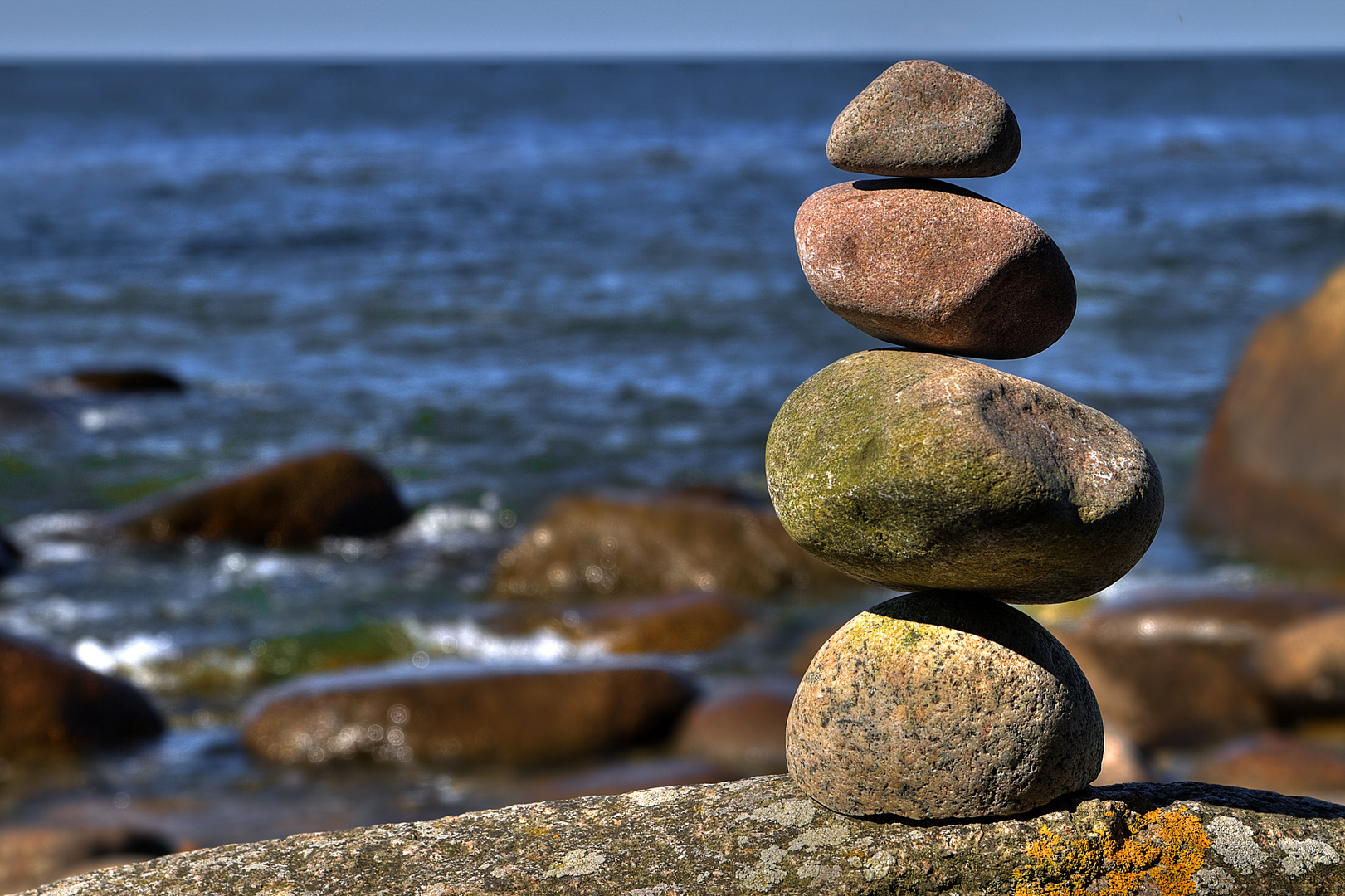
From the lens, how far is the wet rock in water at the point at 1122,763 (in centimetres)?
707

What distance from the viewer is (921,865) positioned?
3047 mm

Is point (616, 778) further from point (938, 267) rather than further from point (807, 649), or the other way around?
point (938, 267)

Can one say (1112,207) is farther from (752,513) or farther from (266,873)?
(266,873)

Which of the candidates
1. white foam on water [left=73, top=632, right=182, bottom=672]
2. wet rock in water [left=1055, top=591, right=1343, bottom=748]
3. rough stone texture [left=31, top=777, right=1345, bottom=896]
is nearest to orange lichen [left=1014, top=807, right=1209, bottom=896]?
rough stone texture [left=31, top=777, right=1345, bottom=896]

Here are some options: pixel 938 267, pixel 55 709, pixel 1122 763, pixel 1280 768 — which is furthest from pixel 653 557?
pixel 938 267

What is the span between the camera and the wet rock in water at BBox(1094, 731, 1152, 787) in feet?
23.2

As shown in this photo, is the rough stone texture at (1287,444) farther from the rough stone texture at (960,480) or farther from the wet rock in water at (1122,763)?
the rough stone texture at (960,480)

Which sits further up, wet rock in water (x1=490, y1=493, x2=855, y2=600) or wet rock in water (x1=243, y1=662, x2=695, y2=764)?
wet rock in water (x1=243, y1=662, x2=695, y2=764)

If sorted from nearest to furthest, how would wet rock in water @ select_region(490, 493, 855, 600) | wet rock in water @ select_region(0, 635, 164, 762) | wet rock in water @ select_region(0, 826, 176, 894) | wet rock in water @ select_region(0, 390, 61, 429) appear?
1. wet rock in water @ select_region(0, 826, 176, 894)
2. wet rock in water @ select_region(0, 635, 164, 762)
3. wet rock in water @ select_region(490, 493, 855, 600)
4. wet rock in water @ select_region(0, 390, 61, 429)

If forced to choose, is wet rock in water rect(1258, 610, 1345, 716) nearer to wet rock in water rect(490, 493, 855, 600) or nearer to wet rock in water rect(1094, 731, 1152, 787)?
wet rock in water rect(1094, 731, 1152, 787)

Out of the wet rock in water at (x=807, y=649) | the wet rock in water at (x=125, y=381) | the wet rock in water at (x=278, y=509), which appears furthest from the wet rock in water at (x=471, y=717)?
the wet rock in water at (x=125, y=381)

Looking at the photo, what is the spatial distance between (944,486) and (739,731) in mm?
5377

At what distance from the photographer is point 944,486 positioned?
2.96m

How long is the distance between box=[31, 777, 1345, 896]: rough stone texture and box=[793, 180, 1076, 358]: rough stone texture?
1222 millimetres
